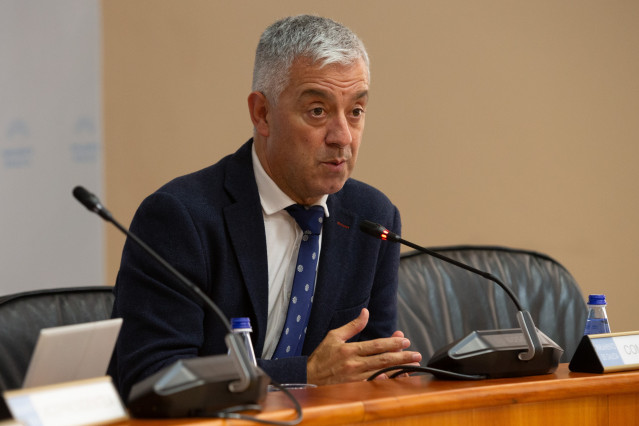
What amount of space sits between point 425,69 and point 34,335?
195 cm

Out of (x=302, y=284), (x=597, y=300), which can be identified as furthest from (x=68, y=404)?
(x=597, y=300)

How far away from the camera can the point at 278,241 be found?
6.83ft

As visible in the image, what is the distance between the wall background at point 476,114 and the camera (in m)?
3.17

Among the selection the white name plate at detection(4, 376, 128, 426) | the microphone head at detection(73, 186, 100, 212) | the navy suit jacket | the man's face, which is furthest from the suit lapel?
the white name plate at detection(4, 376, 128, 426)

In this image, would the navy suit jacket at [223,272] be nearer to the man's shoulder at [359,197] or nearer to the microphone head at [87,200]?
the man's shoulder at [359,197]

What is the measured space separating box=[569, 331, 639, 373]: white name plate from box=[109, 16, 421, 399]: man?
0.34 meters

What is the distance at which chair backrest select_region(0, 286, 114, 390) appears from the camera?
6.61 ft

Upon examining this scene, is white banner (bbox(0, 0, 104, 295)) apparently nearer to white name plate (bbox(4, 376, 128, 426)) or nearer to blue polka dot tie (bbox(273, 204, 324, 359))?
blue polka dot tie (bbox(273, 204, 324, 359))

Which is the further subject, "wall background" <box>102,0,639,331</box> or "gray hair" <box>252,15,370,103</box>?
"wall background" <box>102,0,639,331</box>

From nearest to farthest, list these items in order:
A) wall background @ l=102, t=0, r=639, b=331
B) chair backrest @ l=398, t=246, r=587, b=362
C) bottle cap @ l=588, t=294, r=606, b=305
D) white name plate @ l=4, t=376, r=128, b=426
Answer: white name plate @ l=4, t=376, r=128, b=426
bottle cap @ l=588, t=294, r=606, b=305
chair backrest @ l=398, t=246, r=587, b=362
wall background @ l=102, t=0, r=639, b=331

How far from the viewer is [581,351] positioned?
1.56m

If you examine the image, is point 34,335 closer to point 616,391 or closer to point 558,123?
point 616,391

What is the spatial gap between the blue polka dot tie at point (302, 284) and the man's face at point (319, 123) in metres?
0.07

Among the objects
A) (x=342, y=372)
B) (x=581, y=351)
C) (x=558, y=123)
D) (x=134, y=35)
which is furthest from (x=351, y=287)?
(x=558, y=123)
